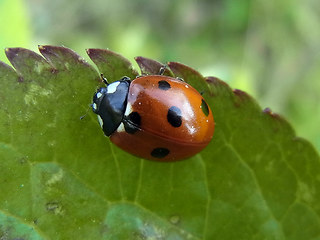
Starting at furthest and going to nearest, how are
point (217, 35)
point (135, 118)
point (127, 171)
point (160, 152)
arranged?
1. point (217, 35)
2. point (135, 118)
3. point (160, 152)
4. point (127, 171)

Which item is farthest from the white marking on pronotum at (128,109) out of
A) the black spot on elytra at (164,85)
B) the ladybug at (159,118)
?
the black spot on elytra at (164,85)

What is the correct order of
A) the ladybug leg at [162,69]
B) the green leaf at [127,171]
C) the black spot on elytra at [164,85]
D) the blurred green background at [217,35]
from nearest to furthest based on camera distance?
the green leaf at [127,171]
the ladybug leg at [162,69]
the black spot on elytra at [164,85]
the blurred green background at [217,35]

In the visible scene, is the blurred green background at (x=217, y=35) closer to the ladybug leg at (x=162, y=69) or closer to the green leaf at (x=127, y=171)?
the green leaf at (x=127, y=171)

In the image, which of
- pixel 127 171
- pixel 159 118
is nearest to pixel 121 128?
pixel 159 118

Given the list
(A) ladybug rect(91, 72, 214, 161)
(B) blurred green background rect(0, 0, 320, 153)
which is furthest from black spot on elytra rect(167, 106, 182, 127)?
(B) blurred green background rect(0, 0, 320, 153)

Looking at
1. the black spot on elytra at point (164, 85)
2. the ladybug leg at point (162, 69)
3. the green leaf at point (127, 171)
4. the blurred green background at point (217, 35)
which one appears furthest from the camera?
the blurred green background at point (217, 35)

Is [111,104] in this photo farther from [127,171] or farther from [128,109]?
[127,171]
